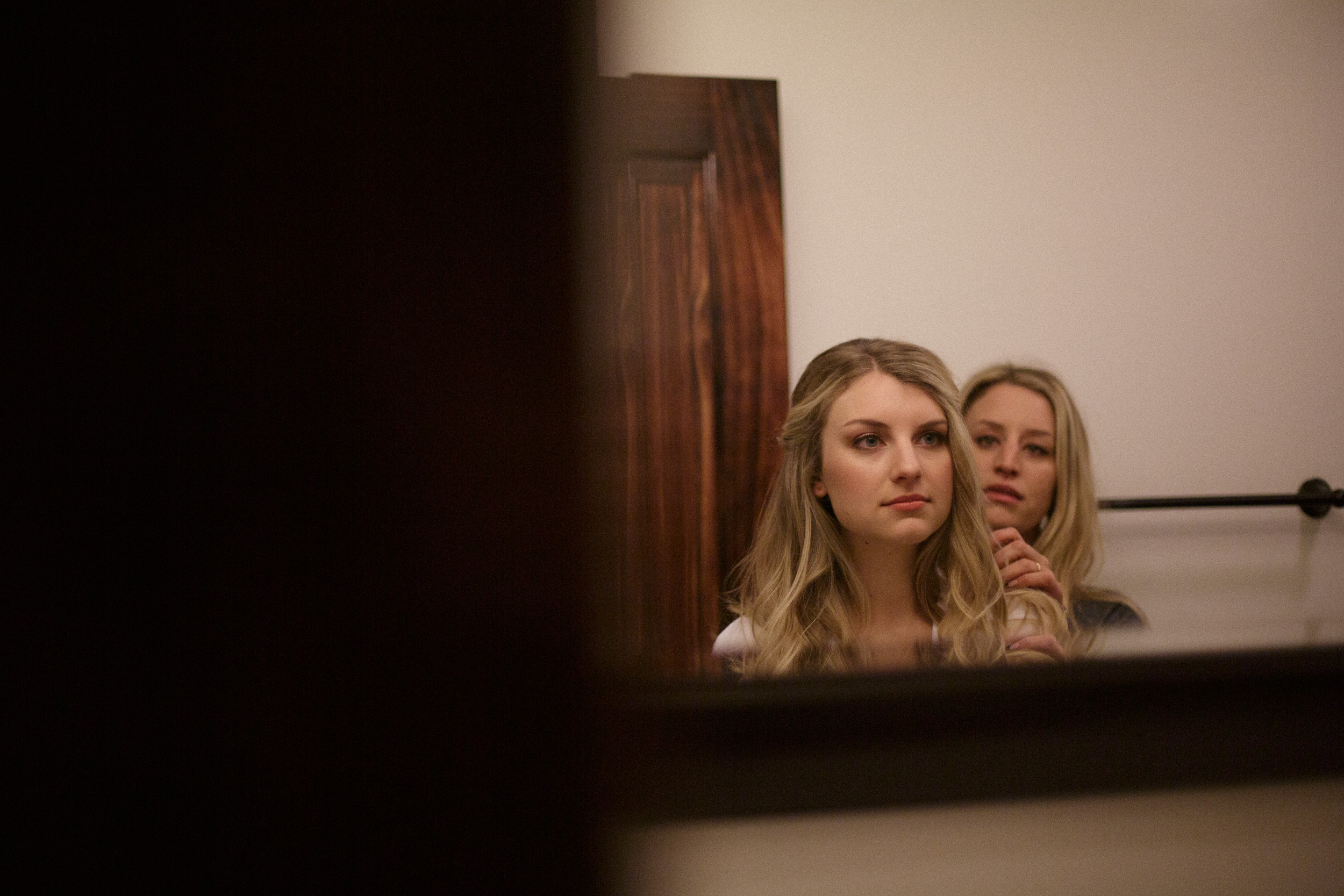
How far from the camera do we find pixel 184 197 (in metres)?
0.06

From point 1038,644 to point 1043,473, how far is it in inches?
15.2

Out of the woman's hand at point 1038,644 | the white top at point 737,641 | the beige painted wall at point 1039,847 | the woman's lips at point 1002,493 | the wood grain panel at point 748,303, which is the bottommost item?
the white top at point 737,641

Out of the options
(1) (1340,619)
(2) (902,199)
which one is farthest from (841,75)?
(1) (1340,619)

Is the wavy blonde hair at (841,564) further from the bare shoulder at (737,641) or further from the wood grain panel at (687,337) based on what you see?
the wood grain panel at (687,337)

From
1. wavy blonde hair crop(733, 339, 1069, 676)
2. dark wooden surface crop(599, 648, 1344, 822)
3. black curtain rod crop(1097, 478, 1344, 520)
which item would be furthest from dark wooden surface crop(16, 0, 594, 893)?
black curtain rod crop(1097, 478, 1344, 520)

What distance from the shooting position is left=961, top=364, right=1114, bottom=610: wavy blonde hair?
84 centimetres

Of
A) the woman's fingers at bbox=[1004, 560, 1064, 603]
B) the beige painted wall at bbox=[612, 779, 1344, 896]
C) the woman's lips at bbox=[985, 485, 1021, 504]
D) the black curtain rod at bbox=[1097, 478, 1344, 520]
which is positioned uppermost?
the woman's lips at bbox=[985, 485, 1021, 504]

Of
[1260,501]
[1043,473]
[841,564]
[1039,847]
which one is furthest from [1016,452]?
[1039,847]

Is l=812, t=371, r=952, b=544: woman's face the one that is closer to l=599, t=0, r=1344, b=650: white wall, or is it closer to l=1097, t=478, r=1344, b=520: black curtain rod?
l=599, t=0, r=1344, b=650: white wall

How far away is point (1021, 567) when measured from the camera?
0.63 m

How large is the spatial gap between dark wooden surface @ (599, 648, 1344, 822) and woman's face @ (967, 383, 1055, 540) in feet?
2.51

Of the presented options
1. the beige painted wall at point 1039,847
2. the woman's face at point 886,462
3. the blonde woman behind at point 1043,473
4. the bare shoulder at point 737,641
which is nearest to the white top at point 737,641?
the bare shoulder at point 737,641

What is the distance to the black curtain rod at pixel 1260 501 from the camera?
1.00 m

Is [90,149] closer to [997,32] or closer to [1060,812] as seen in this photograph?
[1060,812]
